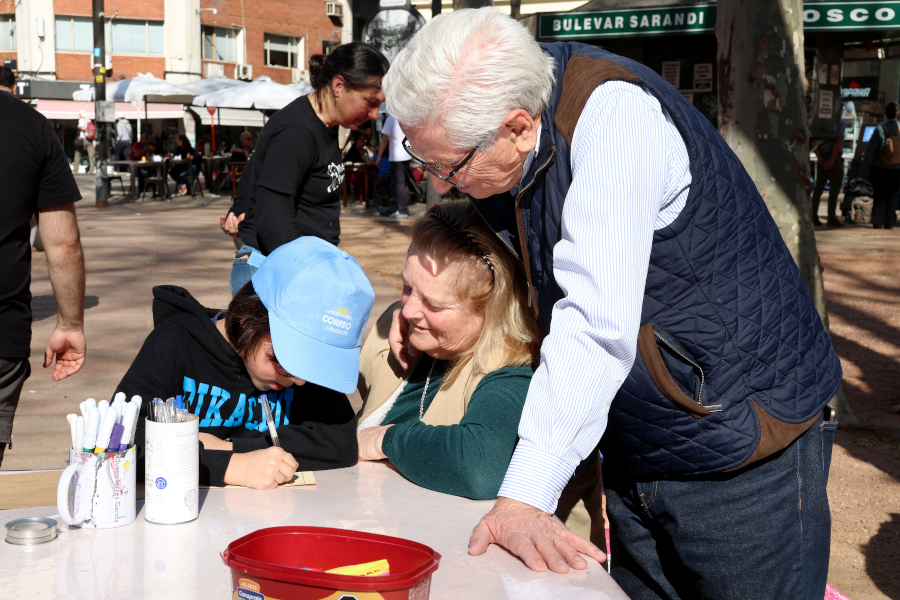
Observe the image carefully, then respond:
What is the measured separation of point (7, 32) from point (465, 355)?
4117 cm

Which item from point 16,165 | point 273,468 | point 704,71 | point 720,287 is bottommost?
point 273,468

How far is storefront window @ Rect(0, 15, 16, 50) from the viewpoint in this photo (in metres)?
36.6

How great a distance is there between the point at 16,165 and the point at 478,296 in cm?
166

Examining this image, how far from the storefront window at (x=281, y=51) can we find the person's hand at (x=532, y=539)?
4198 cm

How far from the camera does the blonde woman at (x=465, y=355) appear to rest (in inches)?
75.8

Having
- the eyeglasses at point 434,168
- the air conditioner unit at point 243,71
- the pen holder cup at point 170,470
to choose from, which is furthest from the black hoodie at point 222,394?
the air conditioner unit at point 243,71

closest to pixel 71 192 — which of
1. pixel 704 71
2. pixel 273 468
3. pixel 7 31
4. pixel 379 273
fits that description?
pixel 273 468

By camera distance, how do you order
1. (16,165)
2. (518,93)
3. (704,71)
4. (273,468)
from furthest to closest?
1. (704,71)
2. (16,165)
3. (273,468)
4. (518,93)

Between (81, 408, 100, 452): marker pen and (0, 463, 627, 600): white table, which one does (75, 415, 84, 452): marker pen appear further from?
(0, 463, 627, 600): white table

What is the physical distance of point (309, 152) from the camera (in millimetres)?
3645

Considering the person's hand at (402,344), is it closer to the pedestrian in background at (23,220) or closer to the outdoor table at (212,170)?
the pedestrian in background at (23,220)

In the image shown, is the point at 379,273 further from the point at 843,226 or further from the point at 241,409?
the point at 843,226

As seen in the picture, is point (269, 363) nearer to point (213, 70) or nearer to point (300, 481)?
point (300, 481)

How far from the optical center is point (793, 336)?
1761 mm
